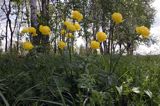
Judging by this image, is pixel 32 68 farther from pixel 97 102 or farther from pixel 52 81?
pixel 97 102

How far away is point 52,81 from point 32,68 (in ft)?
1.99

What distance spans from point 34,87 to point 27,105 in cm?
25

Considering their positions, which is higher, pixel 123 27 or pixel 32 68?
pixel 123 27

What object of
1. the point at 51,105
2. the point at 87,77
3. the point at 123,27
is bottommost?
the point at 51,105

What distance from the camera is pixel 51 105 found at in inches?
139

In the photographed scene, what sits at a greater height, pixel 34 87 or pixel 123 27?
pixel 123 27

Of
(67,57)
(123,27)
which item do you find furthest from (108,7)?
(67,57)

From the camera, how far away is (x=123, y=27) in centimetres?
3456

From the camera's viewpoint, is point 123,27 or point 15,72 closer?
point 15,72

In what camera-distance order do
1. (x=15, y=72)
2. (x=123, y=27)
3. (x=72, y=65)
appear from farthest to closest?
(x=123, y=27)
(x=15, y=72)
(x=72, y=65)

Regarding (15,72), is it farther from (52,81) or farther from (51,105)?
(51,105)

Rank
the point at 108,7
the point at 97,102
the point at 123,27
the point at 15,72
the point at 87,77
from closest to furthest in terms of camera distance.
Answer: the point at 97,102 → the point at 87,77 → the point at 15,72 → the point at 108,7 → the point at 123,27

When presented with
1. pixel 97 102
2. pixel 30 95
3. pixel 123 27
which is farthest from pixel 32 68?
pixel 123 27

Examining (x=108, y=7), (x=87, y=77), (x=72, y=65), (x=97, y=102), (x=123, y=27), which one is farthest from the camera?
(x=123, y=27)
